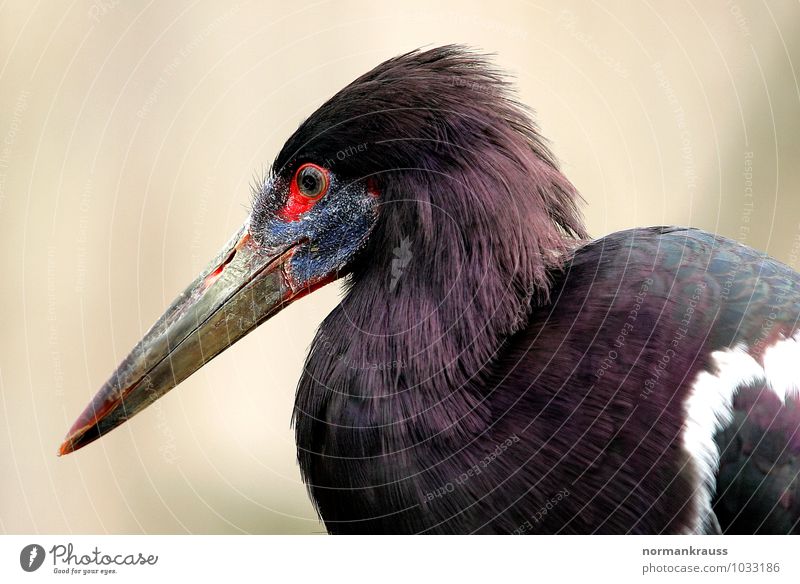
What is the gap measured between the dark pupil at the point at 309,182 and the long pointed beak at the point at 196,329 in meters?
0.14

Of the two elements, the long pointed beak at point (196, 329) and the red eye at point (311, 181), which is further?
the long pointed beak at point (196, 329)

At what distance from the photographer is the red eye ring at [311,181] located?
181 cm

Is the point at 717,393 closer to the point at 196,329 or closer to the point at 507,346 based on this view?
the point at 507,346

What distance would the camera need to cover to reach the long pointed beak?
6.31 feet

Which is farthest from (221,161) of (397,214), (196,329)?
(397,214)

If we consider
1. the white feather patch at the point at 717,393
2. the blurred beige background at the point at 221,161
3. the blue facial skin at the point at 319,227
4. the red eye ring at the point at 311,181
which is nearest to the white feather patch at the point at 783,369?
the white feather patch at the point at 717,393

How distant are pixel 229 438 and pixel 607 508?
1.95 m

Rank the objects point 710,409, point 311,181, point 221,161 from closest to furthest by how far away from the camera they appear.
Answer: point 710,409, point 311,181, point 221,161

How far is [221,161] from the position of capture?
3.27 meters

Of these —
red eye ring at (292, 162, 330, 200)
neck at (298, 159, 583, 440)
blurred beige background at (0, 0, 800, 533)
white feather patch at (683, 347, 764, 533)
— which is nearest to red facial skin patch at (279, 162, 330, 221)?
red eye ring at (292, 162, 330, 200)

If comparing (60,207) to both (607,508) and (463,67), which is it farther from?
(607,508)

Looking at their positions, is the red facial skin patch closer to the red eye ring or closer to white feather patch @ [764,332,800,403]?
the red eye ring

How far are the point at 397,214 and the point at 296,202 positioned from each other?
24 cm

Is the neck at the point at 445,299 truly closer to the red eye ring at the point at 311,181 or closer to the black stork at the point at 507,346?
the black stork at the point at 507,346
